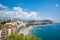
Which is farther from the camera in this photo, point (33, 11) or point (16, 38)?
point (33, 11)

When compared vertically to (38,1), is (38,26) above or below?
below

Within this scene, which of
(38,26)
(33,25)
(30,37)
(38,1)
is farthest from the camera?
(38,26)

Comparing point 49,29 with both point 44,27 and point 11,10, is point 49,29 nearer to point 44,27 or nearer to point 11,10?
point 44,27

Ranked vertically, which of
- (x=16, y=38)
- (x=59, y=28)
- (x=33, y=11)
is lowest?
(x=16, y=38)

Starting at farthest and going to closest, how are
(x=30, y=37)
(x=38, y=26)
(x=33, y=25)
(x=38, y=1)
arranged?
(x=38, y=26) < (x=33, y=25) < (x=38, y=1) < (x=30, y=37)

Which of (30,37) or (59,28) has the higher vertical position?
(59,28)

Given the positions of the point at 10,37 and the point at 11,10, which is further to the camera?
the point at 11,10

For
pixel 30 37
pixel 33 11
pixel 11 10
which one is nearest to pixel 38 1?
pixel 33 11

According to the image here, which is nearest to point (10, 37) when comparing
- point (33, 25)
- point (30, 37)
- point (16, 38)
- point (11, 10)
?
point (16, 38)

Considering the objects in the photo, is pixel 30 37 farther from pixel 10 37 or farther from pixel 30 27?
pixel 30 27
